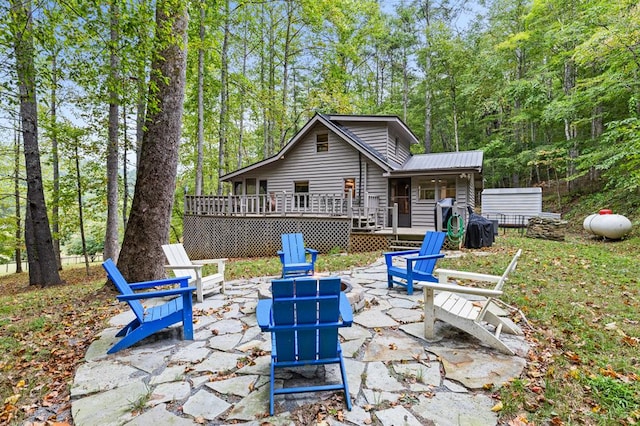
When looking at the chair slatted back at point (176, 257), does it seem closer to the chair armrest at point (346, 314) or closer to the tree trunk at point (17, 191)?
the chair armrest at point (346, 314)

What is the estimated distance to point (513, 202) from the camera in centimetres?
1652

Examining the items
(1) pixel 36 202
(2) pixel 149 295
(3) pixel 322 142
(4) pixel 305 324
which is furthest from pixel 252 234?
(4) pixel 305 324

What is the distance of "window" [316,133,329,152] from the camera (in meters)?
14.2

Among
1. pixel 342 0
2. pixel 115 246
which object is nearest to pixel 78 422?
pixel 115 246

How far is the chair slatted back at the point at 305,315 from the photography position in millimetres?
2305

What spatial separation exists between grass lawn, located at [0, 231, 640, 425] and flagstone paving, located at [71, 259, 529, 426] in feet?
0.62

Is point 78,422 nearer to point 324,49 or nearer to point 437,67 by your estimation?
point 324,49

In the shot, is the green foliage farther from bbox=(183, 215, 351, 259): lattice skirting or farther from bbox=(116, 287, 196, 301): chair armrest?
bbox=(116, 287, 196, 301): chair armrest

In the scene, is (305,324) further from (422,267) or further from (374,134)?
(374,134)

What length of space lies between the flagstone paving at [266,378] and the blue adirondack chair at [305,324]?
0.73 feet

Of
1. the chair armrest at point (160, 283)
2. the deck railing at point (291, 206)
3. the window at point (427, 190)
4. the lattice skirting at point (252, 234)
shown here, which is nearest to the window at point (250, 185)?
the deck railing at point (291, 206)

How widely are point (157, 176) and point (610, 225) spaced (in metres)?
13.5

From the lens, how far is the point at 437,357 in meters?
2.94

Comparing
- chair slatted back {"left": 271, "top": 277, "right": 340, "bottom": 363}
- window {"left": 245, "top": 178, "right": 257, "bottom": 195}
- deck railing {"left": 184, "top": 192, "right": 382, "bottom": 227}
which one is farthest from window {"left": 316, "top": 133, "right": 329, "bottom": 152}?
chair slatted back {"left": 271, "top": 277, "right": 340, "bottom": 363}
